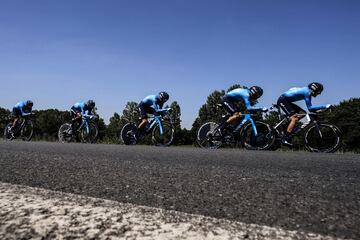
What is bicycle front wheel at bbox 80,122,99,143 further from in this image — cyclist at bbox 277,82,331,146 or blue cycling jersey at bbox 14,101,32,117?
cyclist at bbox 277,82,331,146

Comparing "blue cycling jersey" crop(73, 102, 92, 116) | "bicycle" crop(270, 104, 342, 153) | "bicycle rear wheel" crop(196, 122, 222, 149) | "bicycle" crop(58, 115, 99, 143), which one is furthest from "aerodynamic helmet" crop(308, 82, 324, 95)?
"blue cycling jersey" crop(73, 102, 92, 116)

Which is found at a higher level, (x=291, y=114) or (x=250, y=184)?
(x=291, y=114)

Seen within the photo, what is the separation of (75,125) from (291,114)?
9.62 meters

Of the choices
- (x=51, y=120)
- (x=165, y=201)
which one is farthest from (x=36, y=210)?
(x=51, y=120)

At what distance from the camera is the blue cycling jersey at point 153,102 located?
1241cm

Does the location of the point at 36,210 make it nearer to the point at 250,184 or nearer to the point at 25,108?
the point at 250,184

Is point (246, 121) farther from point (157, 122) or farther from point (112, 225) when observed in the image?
point (112, 225)

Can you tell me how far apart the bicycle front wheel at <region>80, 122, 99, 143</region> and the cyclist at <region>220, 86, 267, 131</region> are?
646 centimetres

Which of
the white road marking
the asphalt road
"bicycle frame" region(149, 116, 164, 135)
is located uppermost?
"bicycle frame" region(149, 116, 164, 135)

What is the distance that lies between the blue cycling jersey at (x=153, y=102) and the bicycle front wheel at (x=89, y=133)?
3452 millimetres

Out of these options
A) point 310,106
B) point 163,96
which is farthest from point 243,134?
point 163,96

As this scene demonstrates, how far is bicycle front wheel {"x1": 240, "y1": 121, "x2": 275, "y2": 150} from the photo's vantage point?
31.7 feet

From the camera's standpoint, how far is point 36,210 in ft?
3.86

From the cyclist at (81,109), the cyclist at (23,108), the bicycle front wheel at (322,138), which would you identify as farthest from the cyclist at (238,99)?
the cyclist at (23,108)
